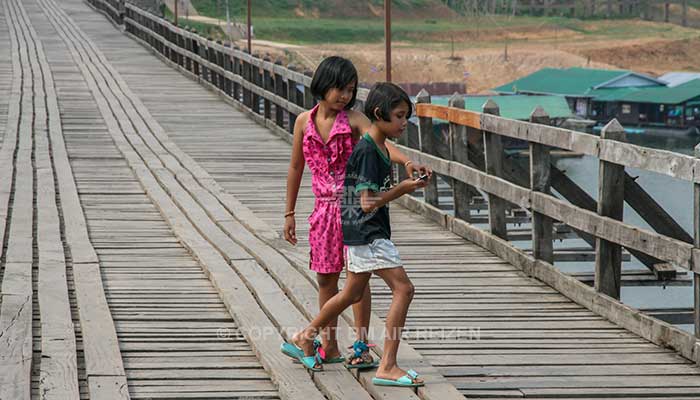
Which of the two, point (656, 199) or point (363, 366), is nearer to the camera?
point (363, 366)

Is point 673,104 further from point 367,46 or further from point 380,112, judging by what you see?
point 380,112

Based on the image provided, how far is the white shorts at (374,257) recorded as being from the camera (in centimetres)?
513

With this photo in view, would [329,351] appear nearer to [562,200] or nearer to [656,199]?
[562,200]

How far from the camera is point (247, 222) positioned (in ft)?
31.2

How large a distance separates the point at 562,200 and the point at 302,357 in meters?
2.76

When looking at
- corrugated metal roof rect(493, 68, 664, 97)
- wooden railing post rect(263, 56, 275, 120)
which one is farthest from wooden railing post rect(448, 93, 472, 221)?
corrugated metal roof rect(493, 68, 664, 97)

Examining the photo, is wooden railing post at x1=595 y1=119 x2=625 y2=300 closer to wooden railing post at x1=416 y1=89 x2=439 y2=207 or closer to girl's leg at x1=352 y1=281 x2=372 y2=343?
girl's leg at x1=352 y1=281 x2=372 y2=343

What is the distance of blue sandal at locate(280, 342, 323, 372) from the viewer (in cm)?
543

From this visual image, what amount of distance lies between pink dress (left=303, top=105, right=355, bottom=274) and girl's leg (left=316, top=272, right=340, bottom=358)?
9cm

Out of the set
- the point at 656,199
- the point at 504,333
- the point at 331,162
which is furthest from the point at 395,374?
the point at 656,199

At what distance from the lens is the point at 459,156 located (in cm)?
970

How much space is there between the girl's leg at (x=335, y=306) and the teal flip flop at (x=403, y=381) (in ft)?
1.09

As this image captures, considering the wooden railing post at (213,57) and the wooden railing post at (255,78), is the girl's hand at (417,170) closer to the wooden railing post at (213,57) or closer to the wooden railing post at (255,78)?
the wooden railing post at (255,78)

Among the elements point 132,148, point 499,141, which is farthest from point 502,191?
point 132,148
